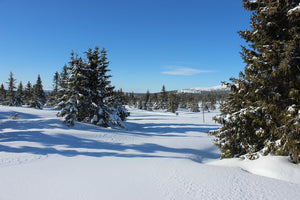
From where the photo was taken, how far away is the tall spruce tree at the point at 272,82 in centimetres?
583

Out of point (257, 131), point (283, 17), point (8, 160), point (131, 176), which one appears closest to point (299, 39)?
point (283, 17)

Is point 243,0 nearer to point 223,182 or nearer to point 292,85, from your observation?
point 292,85

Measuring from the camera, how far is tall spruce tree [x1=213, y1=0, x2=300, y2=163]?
583 cm

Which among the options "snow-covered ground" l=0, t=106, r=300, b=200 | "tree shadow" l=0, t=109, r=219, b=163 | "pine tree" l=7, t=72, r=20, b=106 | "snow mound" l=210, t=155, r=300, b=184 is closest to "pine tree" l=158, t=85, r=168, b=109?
"pine tree" l=7, t=72, r=20, b=106

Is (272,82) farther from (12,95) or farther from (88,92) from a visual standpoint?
(12,95)

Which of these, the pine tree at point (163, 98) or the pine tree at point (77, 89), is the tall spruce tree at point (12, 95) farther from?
the pine tree at point (163, 98)

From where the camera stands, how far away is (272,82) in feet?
21.0

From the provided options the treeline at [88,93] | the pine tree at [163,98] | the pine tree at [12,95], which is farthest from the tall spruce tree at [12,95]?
the pine tree at [163,98]

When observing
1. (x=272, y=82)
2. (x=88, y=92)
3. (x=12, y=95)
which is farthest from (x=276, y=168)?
(x=12, y=95)

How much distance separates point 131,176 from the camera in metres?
6.06

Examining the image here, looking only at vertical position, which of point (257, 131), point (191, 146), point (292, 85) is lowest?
point (191, 146)

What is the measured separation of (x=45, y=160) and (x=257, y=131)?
9569mm

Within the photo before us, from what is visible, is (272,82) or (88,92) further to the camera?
(88,92)

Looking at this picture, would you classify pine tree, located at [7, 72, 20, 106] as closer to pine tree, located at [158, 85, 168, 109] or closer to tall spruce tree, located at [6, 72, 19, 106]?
tall spruce tree, located at [6, 72, 19, 106]
